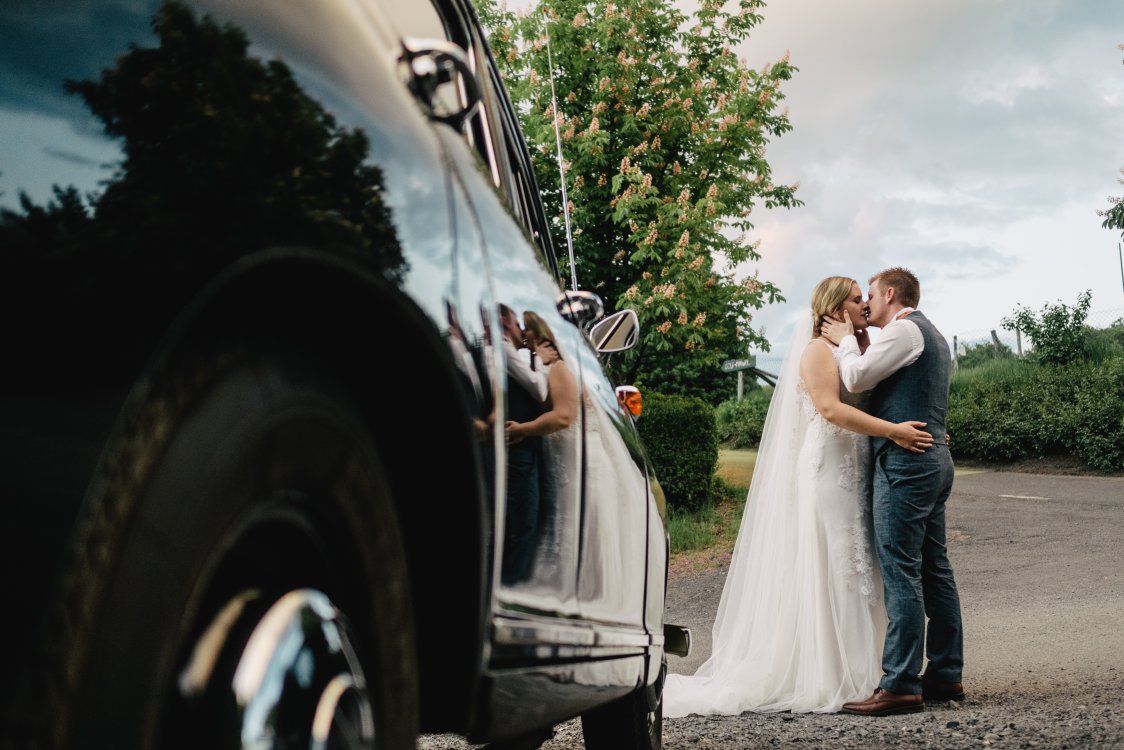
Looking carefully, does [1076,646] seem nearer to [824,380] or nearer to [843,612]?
[843,612]

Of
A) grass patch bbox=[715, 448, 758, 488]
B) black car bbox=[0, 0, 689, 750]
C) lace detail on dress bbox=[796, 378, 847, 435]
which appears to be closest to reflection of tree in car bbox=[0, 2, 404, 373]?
black car bbox=[0, 0, 689, 750]

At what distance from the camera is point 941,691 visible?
19.0ft

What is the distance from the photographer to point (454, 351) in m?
1.53

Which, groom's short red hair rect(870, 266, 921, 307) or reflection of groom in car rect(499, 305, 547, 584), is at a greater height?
groom's short red hair rect(870, 266, 921, 307)

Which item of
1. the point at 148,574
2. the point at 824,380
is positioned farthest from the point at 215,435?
the point at 824,380

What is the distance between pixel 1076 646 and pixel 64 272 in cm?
707

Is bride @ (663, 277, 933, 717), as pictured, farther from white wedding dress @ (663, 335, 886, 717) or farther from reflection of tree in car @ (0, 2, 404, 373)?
reflection of tree in car @ (0, 2, 404, 373)

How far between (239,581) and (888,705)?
16.6ft

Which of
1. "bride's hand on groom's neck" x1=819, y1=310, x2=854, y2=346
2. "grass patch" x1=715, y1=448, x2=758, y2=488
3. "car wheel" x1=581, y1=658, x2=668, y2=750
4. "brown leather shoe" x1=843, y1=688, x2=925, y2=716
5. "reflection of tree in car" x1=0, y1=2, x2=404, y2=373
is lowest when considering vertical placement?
"brown leather shoe" x1=843, y1=688, x2=925, y2=716

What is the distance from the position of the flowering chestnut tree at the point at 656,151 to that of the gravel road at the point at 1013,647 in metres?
4.18

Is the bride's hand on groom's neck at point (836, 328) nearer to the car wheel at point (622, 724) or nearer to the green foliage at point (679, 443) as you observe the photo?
the car wheel at point (622, 724)

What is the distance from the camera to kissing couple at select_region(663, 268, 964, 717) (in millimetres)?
5801

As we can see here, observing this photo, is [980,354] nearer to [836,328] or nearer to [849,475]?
[836,328]

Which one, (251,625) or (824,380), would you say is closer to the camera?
(251,625)
